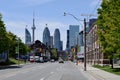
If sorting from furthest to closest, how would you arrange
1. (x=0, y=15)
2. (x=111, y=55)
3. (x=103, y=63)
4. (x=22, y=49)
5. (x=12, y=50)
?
(x=22, y=49) → (x=12, y=50) → (x=103, y=63) → (x=0, y=15) → (x=111, y=55)

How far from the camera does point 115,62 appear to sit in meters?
91.0

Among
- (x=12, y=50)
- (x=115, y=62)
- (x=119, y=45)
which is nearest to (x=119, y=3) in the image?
(x=119, y=45)

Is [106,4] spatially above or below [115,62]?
above

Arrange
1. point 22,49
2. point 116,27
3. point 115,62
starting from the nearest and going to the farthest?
point 116,27 → point 115,62 → point 22,49

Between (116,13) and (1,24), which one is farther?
(1,24)

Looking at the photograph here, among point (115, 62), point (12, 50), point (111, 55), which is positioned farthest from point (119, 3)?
point (12, 50)

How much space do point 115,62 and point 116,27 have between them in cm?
5412

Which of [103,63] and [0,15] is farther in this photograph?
[103,63]

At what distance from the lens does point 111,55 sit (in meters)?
51.7

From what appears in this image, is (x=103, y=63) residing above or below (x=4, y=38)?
below

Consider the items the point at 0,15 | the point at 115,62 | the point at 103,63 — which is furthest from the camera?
the point at 115,62

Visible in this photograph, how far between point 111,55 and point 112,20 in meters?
13.2

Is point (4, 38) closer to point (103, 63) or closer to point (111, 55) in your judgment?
point (103, 63)

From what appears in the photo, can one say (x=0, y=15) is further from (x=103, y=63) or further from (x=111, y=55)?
(x=111, y=55)
